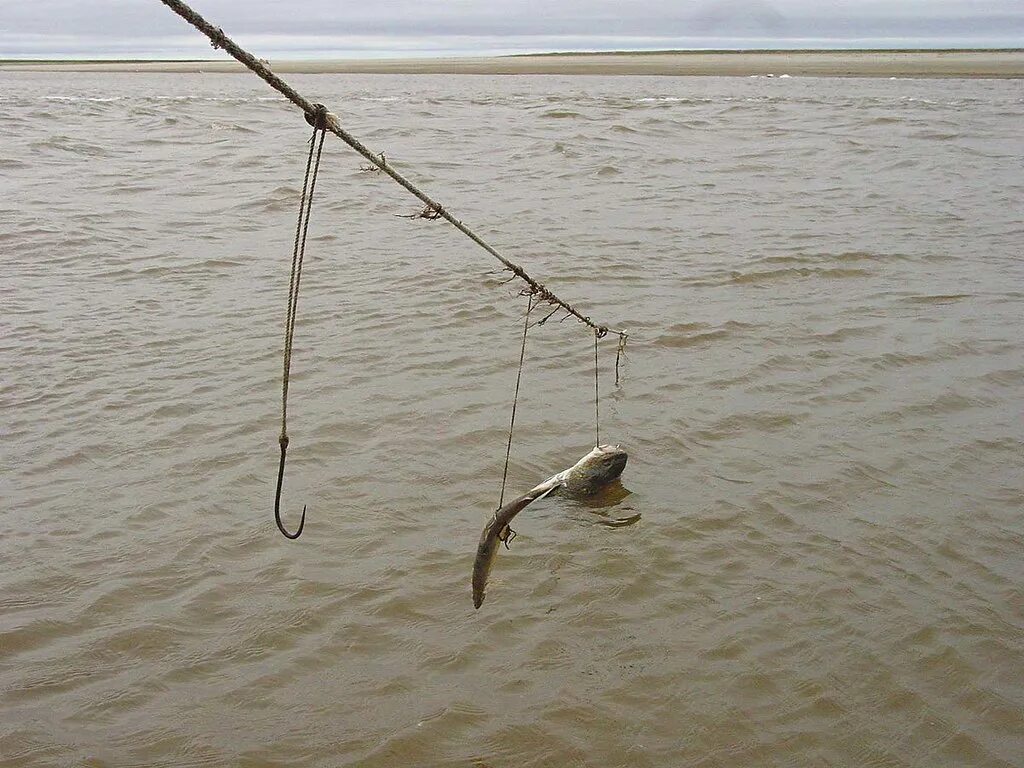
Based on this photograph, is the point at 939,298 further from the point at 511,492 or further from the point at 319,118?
the point at 319,118

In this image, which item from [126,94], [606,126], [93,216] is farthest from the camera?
[126,94]

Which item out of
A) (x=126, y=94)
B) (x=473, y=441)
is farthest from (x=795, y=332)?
(x=126, y=94)

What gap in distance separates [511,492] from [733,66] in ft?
134

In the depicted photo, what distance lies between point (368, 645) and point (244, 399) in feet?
8.53

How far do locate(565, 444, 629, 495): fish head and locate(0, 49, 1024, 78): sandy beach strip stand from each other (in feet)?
111

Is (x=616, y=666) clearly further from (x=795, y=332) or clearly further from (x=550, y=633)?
(x=795, y=332)

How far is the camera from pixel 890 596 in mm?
3998

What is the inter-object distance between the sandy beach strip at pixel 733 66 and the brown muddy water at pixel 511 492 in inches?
1129

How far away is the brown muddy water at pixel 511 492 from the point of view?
3357 millimetres

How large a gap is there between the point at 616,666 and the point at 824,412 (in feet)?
9.11

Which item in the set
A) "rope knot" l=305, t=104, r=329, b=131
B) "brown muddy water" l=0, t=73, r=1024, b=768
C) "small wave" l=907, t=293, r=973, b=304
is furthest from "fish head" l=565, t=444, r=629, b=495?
"small wave" l=907, t=293, r=973, b=304

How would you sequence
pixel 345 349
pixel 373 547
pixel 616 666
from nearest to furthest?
1. pixel 616 666
2. pixel 373 547
3. pixel 345 349

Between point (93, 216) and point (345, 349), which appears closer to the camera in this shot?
point (345, 349)

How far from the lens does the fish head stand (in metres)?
4.70
